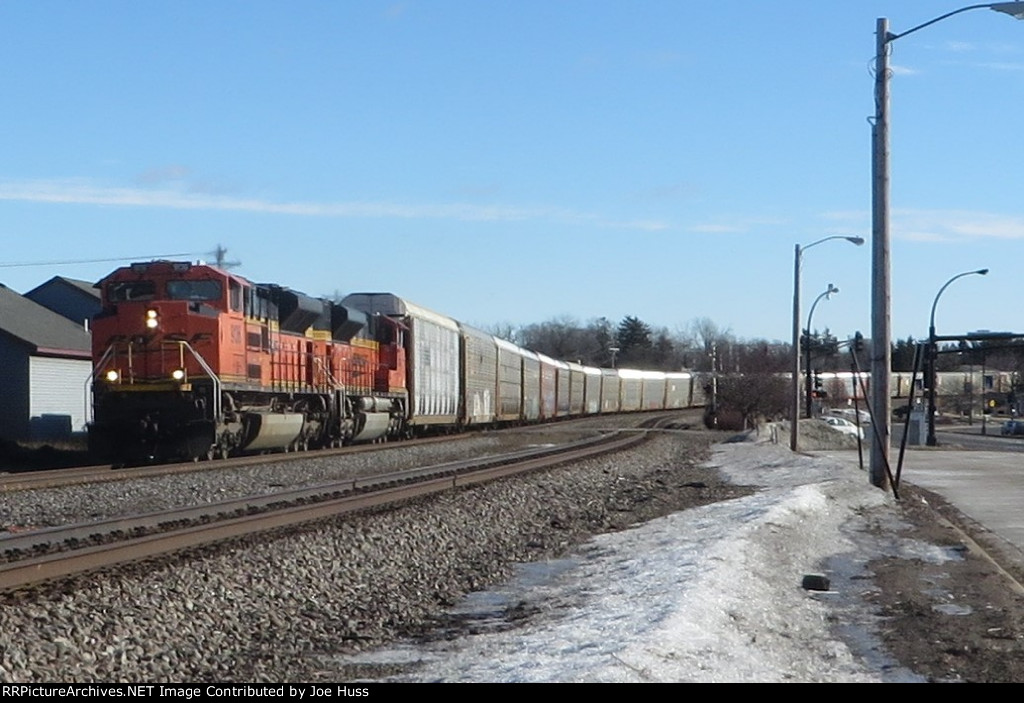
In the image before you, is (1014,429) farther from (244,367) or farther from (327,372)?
(244,367)

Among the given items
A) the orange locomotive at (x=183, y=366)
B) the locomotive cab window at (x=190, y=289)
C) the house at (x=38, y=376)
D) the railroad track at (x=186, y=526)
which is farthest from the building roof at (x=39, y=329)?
the railroad track at (x=186, y=526)

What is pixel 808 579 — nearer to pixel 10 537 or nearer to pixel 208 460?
pixel 10 537

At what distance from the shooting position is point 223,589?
31.2ft

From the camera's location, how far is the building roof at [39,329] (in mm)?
37375

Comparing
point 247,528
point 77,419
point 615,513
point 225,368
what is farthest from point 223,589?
point 77,419

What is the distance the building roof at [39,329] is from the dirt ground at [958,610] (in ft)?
96.6

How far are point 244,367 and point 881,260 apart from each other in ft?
42.1

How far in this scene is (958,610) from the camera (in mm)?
9898

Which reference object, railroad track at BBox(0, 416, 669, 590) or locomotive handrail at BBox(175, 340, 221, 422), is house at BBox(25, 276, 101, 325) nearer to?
locomotive handrail at BBox(175, 340, 221, 422)

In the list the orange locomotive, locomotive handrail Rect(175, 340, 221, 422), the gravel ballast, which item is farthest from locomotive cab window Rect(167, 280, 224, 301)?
the gravel ballast

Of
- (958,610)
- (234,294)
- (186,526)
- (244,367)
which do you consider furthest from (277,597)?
(244,367)

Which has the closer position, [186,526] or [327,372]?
[186,526]

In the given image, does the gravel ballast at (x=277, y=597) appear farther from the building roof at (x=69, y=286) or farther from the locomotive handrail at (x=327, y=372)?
the building roof at (x=69, y=286)

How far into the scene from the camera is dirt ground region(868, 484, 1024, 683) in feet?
25.6
